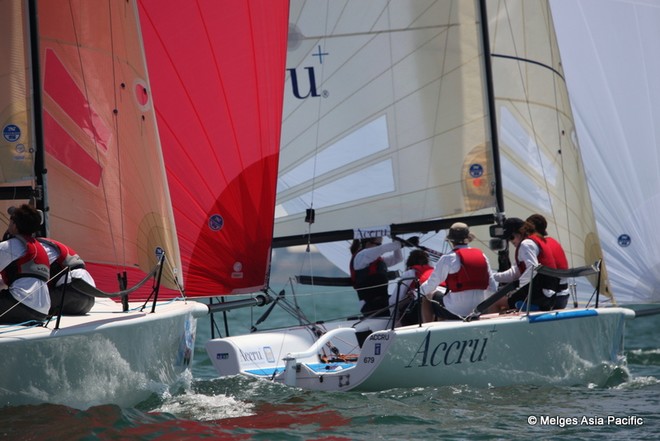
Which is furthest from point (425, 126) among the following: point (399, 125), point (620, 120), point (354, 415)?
point (354, 415)

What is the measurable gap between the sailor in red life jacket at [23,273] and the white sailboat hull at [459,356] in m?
2.01

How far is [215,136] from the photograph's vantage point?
27.4 ft

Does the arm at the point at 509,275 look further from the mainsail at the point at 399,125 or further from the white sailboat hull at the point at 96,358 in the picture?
the white sailboat hull at the point at 96,358

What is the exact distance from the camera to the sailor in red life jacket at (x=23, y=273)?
5645mm

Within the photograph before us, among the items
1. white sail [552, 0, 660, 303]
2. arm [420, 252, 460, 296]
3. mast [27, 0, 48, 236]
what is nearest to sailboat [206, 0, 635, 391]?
white sail [552, 0, 660, 303]

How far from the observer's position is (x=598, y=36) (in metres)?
9.85

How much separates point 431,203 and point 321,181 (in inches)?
36.0

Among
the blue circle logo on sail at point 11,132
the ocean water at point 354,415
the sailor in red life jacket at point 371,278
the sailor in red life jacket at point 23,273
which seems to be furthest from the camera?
the sailor in red life jacket at point 371,278

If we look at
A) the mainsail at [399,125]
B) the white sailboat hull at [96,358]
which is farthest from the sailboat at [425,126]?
the white sailboat hull at [96,358]

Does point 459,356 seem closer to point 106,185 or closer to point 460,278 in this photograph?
point 460,278

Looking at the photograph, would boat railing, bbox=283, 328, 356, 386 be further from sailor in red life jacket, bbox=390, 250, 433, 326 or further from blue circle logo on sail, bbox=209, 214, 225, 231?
blue circle logo on sail, bbox=209, 214, 225, 231

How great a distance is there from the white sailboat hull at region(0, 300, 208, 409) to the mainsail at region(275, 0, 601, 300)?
2.72 meters

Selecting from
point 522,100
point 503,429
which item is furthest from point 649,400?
point 522,100

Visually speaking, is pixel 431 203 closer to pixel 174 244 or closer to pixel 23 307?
pixel 174 244
